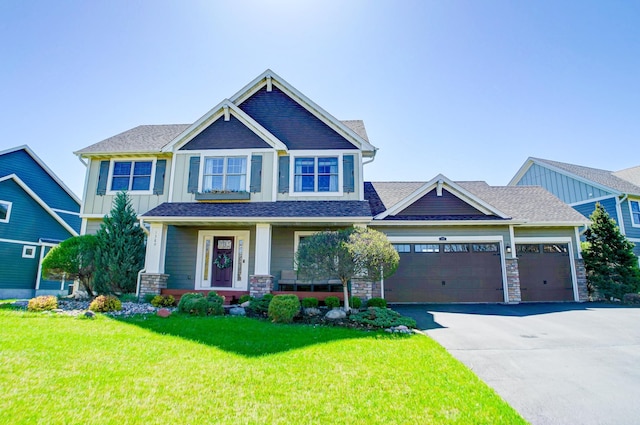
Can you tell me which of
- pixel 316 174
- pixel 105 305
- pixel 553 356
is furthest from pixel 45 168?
pixel 553 356

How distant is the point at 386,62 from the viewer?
11.3 meters

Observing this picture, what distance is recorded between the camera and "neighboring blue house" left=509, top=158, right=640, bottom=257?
17.5 m

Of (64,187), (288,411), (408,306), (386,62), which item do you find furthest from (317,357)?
(64,187)

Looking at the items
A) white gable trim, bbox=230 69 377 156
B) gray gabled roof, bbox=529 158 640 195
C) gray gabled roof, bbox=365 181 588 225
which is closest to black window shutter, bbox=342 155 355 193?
white gable trim, bbox=230 69 377 156

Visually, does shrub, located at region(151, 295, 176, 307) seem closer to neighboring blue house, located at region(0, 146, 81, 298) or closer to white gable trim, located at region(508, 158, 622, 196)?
neighboring blue house, located at region(0, 146, 81, 298)

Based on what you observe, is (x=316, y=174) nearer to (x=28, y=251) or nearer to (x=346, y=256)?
(x=346, y=256)

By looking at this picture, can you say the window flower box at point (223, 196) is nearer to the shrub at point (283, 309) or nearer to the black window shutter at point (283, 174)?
the black window shutter at point (283, 174)

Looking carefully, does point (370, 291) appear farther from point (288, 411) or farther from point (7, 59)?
point (7, 59)

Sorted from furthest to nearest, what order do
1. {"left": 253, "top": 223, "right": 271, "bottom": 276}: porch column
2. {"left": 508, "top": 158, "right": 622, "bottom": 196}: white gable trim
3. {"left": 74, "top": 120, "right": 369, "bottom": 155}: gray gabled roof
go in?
{"left": 508, "top": 158, "right": 622, "bottom": 196}: white gable trim < {"left": 74, "top": 120, "right": 369, "bottom": 155}: gray gabled roof < {"left": 253, "top": 223, "right": 271, "bottom": 276}: porch column

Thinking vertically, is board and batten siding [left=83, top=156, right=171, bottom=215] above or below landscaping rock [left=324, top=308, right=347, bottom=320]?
above

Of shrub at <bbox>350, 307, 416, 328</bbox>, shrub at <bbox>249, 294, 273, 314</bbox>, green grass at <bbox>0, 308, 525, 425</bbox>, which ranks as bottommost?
green grass at <bbox>0, 308, 525, 425</bbox>

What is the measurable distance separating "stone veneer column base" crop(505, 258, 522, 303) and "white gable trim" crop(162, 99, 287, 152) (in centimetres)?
956

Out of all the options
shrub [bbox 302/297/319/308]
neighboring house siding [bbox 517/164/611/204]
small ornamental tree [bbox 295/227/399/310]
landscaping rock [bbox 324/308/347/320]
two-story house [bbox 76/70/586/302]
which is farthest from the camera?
neighboring house siding [bbox 517/164/611/204]

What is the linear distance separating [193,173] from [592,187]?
20.8m
